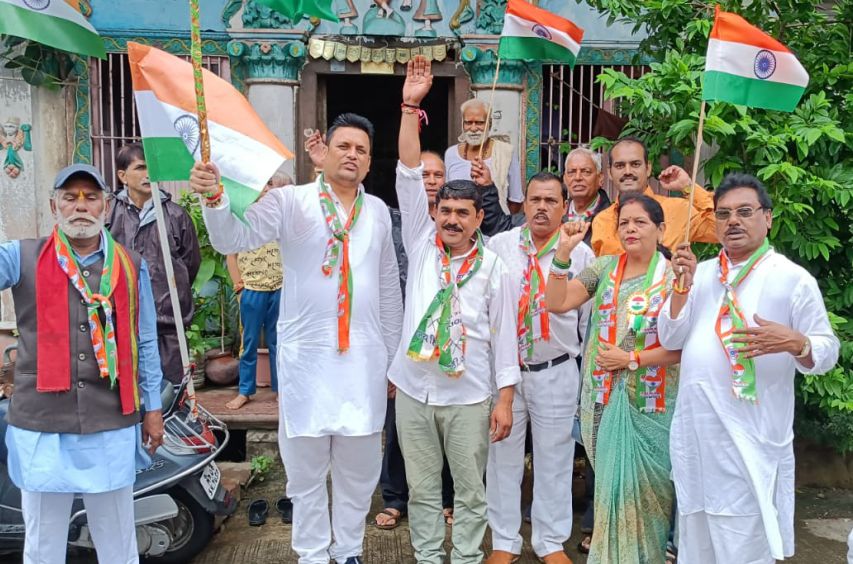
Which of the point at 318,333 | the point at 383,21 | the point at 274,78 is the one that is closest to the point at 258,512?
the point at 318,333

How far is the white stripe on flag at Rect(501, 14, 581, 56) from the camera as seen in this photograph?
550 centimetres

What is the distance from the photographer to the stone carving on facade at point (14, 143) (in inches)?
266

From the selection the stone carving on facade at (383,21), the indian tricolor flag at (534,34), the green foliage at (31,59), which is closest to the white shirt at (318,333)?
the indian tricolor flag at (534,34)

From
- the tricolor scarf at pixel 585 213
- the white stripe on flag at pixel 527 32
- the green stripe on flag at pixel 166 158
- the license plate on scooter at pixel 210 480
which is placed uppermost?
the white stripe on flag at pixel 527 32

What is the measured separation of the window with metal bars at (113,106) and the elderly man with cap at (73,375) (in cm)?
407

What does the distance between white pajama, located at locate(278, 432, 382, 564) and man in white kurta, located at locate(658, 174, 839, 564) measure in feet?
4.72

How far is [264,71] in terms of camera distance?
693 centimetres

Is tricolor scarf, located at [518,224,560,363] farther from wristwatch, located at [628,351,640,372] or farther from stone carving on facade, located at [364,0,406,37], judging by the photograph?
stone carving on facade, located at [364,0,406,37]

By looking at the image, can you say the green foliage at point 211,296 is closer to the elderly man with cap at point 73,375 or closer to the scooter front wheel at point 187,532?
the scooter front wheel at point 187,532

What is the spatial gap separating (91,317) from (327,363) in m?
1.03

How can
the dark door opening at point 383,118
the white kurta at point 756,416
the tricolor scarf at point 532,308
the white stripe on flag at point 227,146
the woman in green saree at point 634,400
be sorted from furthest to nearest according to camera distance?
1. the dark door opening at point 383,118
2. the tricolor scarf at point 532,308
3. the woman in green saree at point 634,400
4. the white stripe on flag at point 227,146
5. the white kurta at point 756,416

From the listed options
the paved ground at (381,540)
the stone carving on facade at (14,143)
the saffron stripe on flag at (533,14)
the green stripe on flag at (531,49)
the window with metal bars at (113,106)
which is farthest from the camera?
the window with metal bars at (113,106)

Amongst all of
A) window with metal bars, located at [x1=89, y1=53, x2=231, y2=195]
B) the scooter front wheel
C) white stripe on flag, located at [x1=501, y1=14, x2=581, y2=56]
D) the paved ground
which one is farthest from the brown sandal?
window with metal bars, located at [x1=89, y1=53, x2=231, y2=195]

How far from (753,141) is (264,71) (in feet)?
13.7
